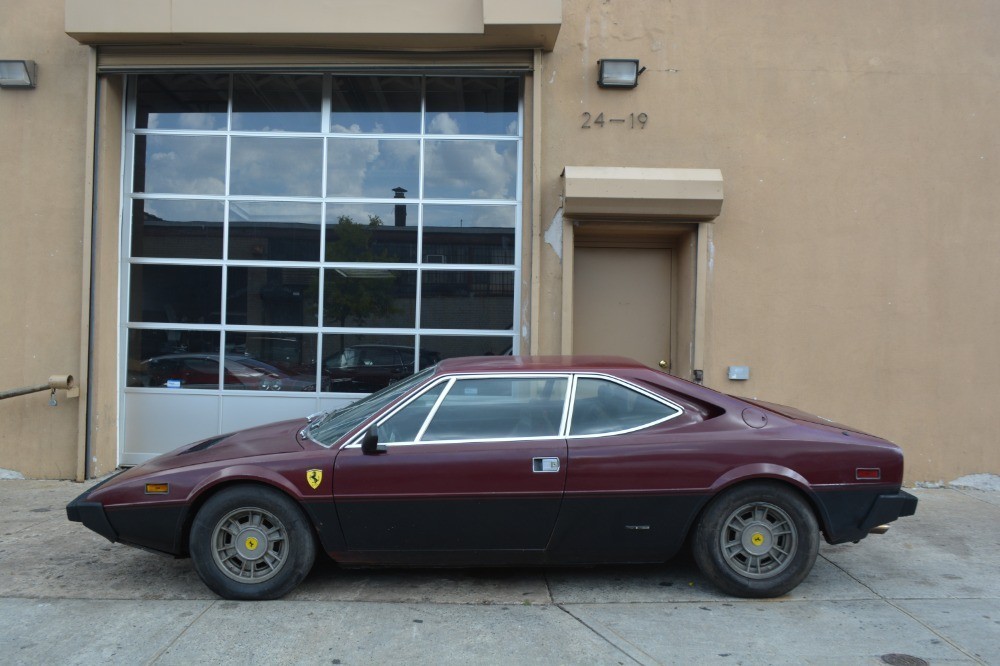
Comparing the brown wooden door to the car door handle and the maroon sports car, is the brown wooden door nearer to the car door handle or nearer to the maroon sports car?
the maroon sports car

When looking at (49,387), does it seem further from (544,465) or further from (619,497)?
(619,497)

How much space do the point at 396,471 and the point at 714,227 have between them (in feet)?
15.3

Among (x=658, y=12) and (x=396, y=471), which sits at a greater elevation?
(x=658, y=12)

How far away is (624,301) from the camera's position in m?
8.44

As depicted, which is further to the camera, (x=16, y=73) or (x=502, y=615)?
(x=16, y=73)

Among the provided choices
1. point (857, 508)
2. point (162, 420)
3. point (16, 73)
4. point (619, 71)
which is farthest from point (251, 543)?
point (16, 73)

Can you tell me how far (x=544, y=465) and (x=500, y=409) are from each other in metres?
0.46

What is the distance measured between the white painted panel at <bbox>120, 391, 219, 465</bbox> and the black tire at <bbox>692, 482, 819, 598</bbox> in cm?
559

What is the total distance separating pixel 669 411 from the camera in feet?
16.3

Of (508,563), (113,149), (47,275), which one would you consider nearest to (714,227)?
(508,563)

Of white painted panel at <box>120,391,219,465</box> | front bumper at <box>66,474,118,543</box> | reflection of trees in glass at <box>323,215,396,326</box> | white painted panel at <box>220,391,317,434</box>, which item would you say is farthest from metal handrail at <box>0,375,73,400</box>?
front bumper at <box>66,474,118,543</box>

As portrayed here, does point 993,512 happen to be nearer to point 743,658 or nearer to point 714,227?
point 714,227

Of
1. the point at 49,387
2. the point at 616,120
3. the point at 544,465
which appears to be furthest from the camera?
the point at 616,120

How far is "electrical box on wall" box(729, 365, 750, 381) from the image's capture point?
7926 millimetres
